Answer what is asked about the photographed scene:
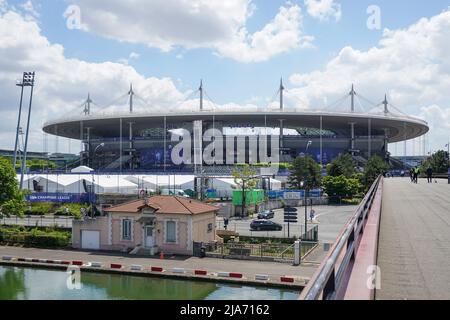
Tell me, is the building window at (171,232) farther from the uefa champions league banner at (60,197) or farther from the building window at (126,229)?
the uefa champions league banner at (60,197)

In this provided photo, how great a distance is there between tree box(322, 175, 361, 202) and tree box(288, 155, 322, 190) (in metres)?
2.61

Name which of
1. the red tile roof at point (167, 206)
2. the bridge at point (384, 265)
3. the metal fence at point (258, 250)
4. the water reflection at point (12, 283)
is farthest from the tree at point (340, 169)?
the bridge at point (384, 265)

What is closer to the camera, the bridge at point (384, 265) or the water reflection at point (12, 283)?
the bridge at point (384, 265)

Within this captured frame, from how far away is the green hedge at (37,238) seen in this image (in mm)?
33531

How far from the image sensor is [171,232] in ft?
99.3

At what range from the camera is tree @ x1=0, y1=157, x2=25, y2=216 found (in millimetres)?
34781

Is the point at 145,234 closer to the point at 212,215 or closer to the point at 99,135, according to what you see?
the point at 212,215

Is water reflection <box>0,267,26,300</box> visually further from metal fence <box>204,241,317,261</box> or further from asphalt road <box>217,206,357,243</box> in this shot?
asphalt road <box>217,206,357,243</box>

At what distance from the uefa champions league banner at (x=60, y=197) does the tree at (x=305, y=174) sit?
82.0ft

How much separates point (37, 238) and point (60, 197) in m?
18.6

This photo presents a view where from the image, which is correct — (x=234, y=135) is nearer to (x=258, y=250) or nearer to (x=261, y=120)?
(x=261, y=120)

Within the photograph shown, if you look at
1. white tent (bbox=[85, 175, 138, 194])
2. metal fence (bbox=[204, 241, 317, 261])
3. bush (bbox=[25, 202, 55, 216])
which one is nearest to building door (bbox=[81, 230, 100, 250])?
metal fence (bbox=[204, 241, 317, 261])

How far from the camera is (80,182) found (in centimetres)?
5197
